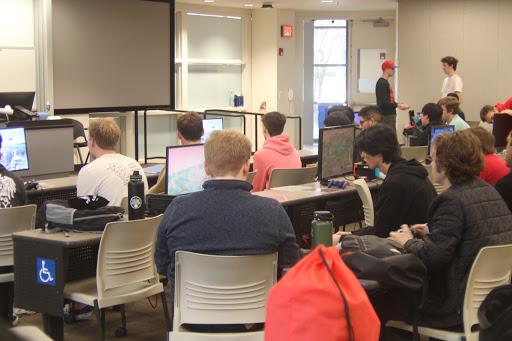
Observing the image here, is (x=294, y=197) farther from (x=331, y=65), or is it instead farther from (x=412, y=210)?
(x=331, y=65)

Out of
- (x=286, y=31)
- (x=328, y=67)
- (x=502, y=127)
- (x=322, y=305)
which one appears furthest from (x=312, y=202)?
(x=328, y=67)

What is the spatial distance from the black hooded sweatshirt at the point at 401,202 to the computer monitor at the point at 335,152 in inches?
79.9

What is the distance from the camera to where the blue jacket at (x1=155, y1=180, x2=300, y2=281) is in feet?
10.1

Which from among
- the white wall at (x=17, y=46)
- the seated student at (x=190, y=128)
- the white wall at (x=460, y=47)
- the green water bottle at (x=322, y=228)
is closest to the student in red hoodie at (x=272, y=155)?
the seated student at (x=190, y=128)

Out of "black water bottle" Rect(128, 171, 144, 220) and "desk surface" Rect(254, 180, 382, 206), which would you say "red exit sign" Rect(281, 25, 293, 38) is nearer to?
"desk surface" Rect(254, 180, 382, 206)

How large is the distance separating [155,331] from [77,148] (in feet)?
18.7

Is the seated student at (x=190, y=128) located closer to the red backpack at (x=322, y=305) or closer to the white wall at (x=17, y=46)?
the red backpack at (x=322, y=305)

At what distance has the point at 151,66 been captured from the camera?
470 inches

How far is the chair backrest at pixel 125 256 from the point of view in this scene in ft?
13.1

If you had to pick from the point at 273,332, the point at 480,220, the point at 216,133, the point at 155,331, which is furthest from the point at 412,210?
the point at 273,332

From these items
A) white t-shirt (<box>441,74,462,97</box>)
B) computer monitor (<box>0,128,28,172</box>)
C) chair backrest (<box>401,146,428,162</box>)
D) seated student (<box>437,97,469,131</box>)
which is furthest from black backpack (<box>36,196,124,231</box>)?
white t-shirt (<box>441,74,462,97</box>)

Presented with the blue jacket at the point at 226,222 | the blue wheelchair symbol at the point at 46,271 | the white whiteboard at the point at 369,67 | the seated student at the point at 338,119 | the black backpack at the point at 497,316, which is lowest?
the blue wheelchair symbol at the point at 46,271

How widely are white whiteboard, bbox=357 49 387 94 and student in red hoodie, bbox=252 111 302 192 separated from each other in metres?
9.15

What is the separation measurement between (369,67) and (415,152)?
8.05 metres
